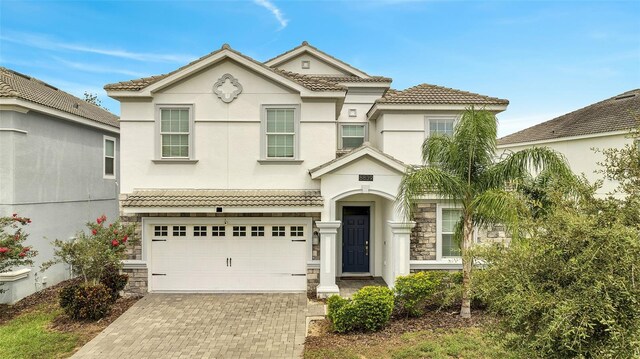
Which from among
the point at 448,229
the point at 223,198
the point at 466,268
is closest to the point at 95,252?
the point at 223,198

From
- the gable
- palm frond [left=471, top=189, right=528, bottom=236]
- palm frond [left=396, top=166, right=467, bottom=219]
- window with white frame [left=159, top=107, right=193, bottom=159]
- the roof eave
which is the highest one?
the gable

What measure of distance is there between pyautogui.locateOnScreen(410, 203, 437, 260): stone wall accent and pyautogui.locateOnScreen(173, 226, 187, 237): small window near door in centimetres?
731

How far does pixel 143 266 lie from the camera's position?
38.3 ft

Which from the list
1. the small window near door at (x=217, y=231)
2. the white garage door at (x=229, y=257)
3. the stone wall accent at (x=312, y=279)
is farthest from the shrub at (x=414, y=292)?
the small window near door at (x=217, y=231)

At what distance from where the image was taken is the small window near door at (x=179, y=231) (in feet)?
38.9

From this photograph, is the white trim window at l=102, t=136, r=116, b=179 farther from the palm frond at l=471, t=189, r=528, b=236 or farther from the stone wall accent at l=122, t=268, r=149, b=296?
the palm frond at l=471, t=189, r=528, b=236

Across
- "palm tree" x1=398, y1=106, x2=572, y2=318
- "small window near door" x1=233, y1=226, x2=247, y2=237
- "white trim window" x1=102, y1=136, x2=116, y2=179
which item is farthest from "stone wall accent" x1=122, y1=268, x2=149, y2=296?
"palm tree" x1=398, y1=106, x2=572, y2=318

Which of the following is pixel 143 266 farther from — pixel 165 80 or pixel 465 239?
pixel 465 239

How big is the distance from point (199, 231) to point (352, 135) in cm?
695

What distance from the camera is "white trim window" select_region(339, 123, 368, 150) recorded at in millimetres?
14852

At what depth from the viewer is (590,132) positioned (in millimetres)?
18500

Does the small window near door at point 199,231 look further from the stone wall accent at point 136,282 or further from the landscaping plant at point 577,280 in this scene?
the landscaping plant at point 577,280

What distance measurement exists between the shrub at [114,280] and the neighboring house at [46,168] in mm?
2852

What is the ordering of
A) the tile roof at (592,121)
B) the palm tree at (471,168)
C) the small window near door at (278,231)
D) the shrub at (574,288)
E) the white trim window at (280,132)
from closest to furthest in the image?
1. the shrub at (574,288)
2. the palm tree at (471,168)
3. the small window near door at (278,231)
4. the white trim window at (280,132)
5. the tile roof at (592,121)
